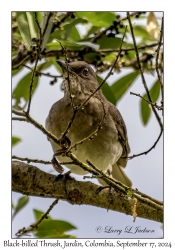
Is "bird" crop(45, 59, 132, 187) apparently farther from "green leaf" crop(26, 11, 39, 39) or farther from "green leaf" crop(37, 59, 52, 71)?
"green leaf" crop(26, 11, 39, 39)

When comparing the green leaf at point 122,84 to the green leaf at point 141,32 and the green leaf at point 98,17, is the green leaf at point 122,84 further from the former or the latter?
the green leaf at point 98,17

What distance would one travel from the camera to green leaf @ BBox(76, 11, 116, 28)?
16.9 ft

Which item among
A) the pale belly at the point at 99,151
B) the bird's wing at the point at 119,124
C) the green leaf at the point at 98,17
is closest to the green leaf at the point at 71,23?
the green leaf at the point at 98,17

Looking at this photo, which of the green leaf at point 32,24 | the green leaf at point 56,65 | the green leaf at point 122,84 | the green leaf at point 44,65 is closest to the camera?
the green leaf at point 32,24

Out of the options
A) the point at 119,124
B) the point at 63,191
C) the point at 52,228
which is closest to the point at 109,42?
the point at 119,124

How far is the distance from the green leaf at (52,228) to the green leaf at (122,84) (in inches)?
62.7

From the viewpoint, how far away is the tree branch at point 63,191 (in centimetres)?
477

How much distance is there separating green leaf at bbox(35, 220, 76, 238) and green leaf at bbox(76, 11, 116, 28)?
6.55ft

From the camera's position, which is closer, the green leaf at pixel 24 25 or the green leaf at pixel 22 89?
the green leaf at pixel 24 25

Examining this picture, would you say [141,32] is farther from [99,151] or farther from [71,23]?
[99,151]

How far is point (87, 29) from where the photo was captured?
5.87 m

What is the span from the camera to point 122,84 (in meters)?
5.67

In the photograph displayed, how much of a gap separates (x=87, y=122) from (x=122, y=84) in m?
0.77

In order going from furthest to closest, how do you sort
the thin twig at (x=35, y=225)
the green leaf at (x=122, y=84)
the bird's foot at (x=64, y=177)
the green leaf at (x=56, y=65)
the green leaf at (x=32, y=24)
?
the green leaf at (x=122, y=84) < the green leaf at (x=56, y=65) < the bird's foot at (x=64, y=177) < the green leaf at (x=32, y=24) < the thin twig at (x=35, y=225)
